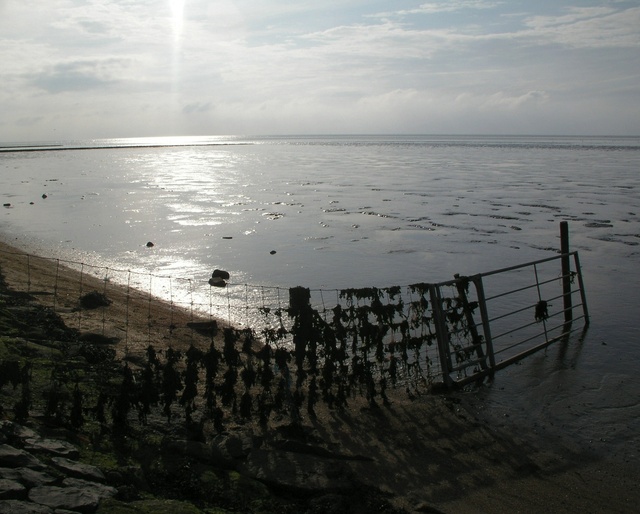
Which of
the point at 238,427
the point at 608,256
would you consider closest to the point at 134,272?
the point at 238,427

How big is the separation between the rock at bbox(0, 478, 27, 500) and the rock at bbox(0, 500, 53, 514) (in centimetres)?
10

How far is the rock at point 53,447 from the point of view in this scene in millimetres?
5684

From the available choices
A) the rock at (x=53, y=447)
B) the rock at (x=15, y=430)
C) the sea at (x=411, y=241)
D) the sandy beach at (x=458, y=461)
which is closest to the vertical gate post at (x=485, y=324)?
the sea at (x=411, y=241)

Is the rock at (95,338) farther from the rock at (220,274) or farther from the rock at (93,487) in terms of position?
the rock at (220,274)

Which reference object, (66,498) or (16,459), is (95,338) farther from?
(66,498)

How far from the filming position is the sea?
10.0m

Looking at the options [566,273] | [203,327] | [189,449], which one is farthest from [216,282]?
[189,449]

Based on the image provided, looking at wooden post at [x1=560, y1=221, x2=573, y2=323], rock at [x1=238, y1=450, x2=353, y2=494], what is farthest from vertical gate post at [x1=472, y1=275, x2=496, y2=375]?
rock at [x1=238, y1=450, x2=353, y2=494]

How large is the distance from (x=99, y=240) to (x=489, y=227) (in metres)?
17.5

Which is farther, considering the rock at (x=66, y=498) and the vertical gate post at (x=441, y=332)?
the vertical gate post at (x=441, y=332)

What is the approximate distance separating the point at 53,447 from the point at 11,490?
43.8 inches

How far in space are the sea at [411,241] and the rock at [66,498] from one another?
597cm

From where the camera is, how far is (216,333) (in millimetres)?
12031

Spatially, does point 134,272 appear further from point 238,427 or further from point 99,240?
point 238,427
